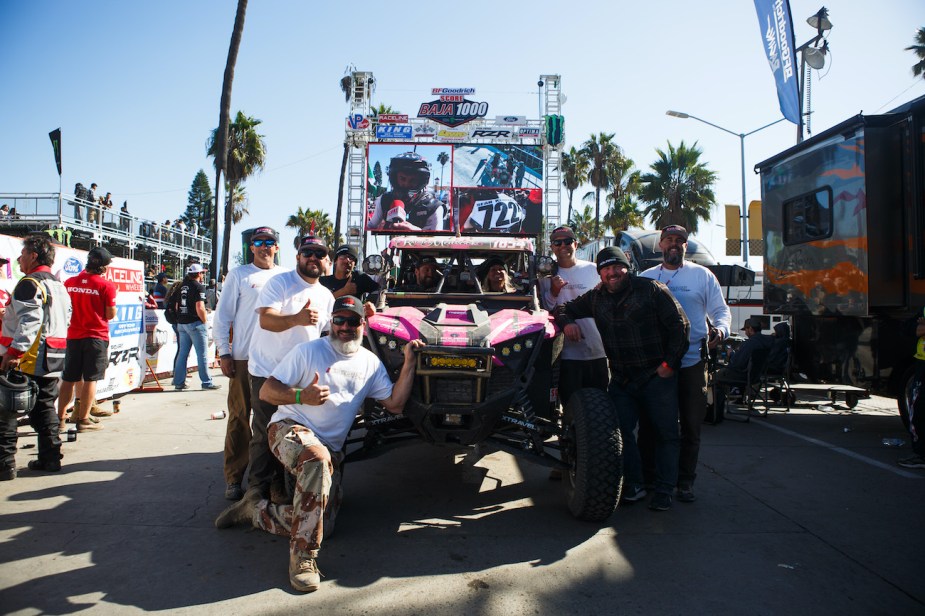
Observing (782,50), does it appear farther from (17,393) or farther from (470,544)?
(17,393)

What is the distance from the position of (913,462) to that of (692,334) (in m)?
3.03

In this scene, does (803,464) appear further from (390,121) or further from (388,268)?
(390,121)

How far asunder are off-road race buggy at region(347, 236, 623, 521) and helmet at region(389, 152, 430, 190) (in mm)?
14451

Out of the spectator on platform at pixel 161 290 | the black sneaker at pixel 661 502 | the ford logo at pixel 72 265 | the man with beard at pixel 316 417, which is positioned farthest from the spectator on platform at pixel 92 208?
the black sneaker at pixel 661 502

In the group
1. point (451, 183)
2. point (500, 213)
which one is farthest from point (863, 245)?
point (451, 183)

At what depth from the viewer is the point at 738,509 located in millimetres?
4770

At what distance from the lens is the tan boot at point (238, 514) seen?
13.7 feet

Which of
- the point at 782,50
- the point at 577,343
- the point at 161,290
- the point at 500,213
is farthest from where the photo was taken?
the point at 500,213

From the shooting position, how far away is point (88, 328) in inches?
258

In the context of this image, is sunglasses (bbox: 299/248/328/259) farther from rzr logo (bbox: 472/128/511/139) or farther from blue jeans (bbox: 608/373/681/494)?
rzr logo (bbox: 472/128/511/139)

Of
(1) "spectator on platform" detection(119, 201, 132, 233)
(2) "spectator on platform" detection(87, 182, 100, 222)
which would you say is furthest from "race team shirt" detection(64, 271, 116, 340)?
(1) "spectator on platform" detection(119, 201, 132, 233)

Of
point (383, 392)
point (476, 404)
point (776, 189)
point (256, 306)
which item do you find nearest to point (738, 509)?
point (476, 404)

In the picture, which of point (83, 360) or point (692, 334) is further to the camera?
point (83, 360)

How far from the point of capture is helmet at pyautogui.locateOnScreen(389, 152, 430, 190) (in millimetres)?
19266
